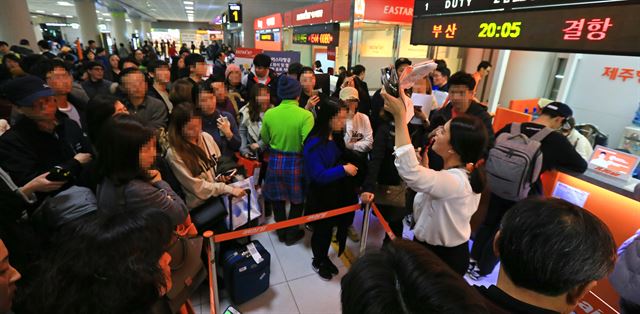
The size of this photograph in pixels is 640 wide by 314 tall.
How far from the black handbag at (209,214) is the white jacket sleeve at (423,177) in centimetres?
158

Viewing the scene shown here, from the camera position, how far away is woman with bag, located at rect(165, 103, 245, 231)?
229 cm

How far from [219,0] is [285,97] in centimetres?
1481

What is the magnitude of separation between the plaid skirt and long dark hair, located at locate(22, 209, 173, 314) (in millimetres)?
1995

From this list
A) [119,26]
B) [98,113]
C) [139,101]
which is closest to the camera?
→ [98,113]

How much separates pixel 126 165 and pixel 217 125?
1559mm

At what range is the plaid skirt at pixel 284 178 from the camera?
3076 mm

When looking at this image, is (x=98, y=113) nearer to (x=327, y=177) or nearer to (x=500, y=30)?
(x=327, y=177)

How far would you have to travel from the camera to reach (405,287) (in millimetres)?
626

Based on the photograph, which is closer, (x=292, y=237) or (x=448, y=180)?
(x=448, y=180)

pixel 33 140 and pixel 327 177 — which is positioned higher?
pixel 33 140

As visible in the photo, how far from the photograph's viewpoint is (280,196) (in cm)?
323

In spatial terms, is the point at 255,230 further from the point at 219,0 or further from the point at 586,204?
the point at 219,0

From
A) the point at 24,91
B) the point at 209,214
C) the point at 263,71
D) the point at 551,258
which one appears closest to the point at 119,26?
the point at 263,71

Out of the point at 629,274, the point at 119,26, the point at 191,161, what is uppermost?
the point at 119,26
